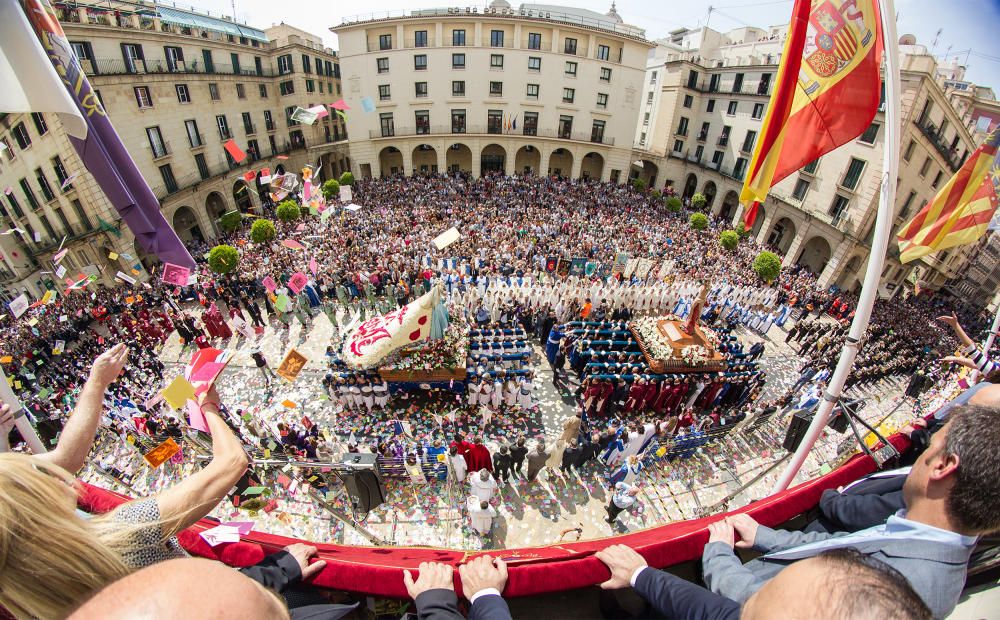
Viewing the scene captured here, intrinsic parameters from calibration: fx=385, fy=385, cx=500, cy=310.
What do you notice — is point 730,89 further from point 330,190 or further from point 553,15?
point 330,190

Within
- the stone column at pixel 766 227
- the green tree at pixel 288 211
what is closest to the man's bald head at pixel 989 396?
the green tree at pixel 288 211

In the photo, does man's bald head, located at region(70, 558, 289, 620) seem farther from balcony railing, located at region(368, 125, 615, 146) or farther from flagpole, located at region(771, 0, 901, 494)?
balcony railing, located at region(368, 125, 615, 146)

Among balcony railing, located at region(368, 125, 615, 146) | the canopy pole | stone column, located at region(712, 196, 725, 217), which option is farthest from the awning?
stone column, located at region(712, 196, 725, 217)

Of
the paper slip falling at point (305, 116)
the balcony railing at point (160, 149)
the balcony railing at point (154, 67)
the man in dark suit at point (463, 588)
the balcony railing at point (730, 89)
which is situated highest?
the balcony railing at point (730, 89)

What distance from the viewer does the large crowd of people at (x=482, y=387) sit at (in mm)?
2075

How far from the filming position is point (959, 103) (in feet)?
83.6

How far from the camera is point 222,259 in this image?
18.4 m

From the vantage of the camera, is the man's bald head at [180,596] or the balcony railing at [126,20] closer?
the man's bald head at [180,596]

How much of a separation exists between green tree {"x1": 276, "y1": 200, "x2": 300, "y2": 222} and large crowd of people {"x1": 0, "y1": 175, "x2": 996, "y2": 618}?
4.63 ft

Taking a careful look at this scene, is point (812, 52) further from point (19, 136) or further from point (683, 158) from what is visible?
point (683, 158)

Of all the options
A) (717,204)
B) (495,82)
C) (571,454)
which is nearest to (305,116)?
(495,82)

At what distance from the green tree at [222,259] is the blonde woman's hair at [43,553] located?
20531mm

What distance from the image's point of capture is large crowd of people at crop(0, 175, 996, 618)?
2075 millimetres

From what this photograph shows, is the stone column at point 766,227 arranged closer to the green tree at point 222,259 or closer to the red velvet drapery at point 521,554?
the red velvet drapery at point 521,554
